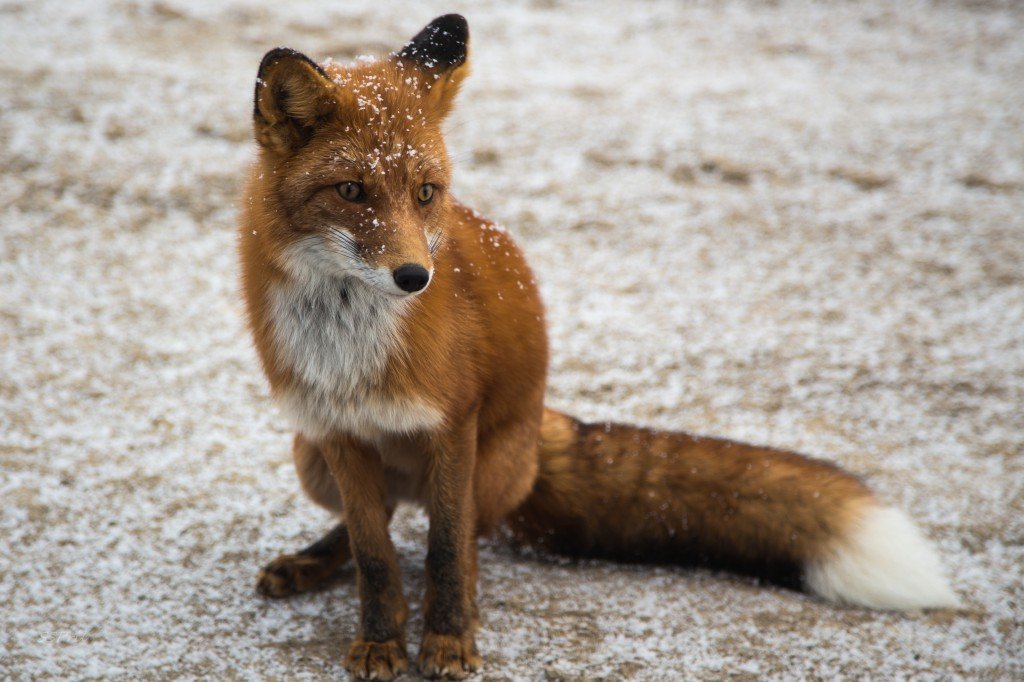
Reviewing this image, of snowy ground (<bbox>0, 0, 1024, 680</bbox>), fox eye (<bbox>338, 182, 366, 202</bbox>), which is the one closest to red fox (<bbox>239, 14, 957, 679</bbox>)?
fox eye (<bbox>338, 182, 366, 202</bbox>)

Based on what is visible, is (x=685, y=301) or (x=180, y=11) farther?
(x=180, y=11)

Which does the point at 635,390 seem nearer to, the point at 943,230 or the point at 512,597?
the point at 512,597

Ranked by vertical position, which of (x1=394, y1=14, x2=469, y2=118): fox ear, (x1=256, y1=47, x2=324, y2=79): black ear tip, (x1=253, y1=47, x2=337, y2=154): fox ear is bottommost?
(x1=253, y1=47, x2=337, y2=154): fox ear

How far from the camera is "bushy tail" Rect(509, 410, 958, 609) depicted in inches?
130

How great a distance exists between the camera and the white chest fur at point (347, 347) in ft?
9.16

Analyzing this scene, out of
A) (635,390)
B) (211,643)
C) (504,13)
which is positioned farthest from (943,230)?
(211,643)

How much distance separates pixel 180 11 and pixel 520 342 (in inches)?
251

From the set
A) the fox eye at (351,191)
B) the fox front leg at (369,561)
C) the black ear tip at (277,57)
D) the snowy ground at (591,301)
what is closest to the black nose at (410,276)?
the fox eye at (351,191)

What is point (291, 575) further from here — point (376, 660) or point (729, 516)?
point (729, 516)

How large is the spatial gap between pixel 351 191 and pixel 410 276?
0.34 metres

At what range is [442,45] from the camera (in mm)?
2947

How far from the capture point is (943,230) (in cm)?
587

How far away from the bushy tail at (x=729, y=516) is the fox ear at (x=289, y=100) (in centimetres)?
164

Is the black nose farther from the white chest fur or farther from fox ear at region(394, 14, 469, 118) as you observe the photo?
fox ear at region(394, 14, 469, 118)
